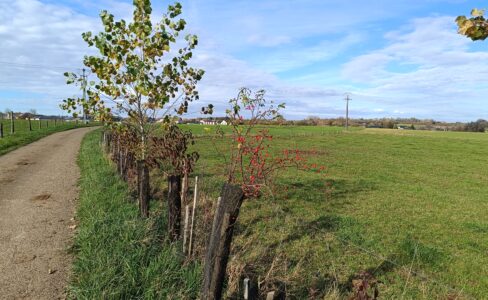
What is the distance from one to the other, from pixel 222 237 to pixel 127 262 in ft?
5.36

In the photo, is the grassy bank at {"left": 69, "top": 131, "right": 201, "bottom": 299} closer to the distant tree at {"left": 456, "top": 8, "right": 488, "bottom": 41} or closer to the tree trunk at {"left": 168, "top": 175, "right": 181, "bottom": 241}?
the tree trunk at {"left": 168, "top": 175, "right": 181, "bottom": 241}

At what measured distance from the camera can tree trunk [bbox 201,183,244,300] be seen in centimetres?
409

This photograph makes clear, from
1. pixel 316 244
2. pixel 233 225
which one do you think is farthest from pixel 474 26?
pixel 316 244

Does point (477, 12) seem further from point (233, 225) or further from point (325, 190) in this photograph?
point (325, 190)

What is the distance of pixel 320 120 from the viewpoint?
378 feet

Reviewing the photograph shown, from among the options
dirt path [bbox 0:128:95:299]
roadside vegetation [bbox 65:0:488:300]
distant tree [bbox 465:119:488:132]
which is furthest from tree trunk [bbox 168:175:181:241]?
distant tree [bbox 465:119:488:132]

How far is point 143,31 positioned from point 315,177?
983 centimetres

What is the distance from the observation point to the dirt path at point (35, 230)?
4.85 m

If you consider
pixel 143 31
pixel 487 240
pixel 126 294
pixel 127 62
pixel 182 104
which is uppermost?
pixel 143 31

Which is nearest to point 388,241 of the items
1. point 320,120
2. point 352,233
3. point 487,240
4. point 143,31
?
point 352,233

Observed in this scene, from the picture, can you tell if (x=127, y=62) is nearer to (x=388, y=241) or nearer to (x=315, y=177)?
(x=388, y=241)

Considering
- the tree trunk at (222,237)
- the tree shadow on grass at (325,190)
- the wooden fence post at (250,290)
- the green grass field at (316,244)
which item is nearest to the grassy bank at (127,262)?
the green grass field at (316,244)

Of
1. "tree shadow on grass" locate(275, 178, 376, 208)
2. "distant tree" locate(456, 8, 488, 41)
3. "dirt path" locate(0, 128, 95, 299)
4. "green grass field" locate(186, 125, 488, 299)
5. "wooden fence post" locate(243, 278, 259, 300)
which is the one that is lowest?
"green grass field" locate(186, 125, 488, 299)

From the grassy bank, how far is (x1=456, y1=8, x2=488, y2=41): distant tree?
3.97m
